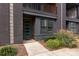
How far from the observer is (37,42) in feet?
38.1

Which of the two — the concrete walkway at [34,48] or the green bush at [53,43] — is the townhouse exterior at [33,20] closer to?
the concrete walkway at [34,48]

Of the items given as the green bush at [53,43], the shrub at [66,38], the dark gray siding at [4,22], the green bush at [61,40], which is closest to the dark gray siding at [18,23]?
the dark gray siding at [4,22]

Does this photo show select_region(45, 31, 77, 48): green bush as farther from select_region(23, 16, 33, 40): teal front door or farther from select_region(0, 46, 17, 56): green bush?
select_region(0, 46, 17, 56): green bush

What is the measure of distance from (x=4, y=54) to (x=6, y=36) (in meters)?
2.36

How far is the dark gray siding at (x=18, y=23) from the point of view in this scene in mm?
11758

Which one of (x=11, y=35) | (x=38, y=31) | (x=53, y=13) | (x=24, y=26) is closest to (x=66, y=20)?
(x=53, y=13)

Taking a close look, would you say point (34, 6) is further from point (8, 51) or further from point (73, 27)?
point (8, 51)

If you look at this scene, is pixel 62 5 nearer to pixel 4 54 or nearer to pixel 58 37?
pixel 58 37

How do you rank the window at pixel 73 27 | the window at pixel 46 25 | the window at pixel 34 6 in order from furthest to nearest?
1. the window at pixel 46 25
2. the window at pixel 34 6
3. the window at pixel 73 27

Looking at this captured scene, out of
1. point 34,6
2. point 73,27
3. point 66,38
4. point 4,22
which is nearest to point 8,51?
point 4,22

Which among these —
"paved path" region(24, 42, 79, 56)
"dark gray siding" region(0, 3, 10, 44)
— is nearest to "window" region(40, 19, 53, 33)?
"paved path" region(24, 42, 79, 56)

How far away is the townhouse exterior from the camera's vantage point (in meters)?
11.7

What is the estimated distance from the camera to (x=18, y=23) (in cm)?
1178

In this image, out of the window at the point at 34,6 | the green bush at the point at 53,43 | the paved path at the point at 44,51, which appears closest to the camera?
the paved path at the point at 44,51
